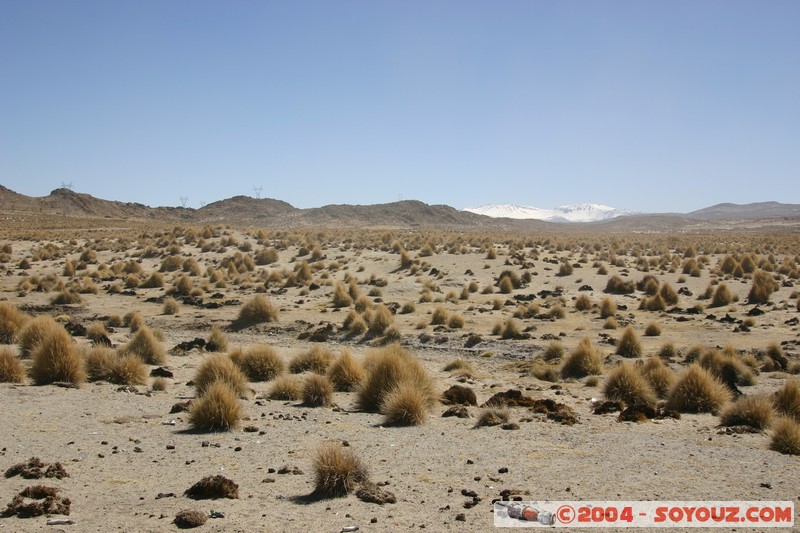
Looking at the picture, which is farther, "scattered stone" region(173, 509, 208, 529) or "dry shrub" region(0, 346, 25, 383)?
"dry shrub" region(0, 346, 25, 383)

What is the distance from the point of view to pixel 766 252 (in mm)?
48031

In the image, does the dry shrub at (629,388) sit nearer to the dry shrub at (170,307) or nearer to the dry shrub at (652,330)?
the dry shrub at (652,330)

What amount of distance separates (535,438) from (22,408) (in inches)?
319

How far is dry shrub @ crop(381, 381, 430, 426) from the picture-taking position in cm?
1073

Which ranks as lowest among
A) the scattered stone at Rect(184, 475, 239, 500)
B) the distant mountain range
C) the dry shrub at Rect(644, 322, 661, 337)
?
the dry shrub at Rect(644, 322, 661, 337)

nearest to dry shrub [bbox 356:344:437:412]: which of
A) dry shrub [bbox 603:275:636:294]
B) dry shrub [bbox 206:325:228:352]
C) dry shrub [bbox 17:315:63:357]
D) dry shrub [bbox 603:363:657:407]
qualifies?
dry shrub [bbox 603:363:657:407]

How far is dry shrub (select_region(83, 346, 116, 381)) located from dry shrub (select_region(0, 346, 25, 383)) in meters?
1.15

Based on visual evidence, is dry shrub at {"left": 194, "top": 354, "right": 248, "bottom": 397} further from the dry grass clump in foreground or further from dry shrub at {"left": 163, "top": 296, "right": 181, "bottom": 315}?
dry shrub at {"left": 163, "top": 296, "right": 181, "bottom": 315}

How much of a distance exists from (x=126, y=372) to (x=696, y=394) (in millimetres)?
10828

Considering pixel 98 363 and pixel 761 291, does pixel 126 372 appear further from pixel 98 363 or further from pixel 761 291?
pixel 761 291

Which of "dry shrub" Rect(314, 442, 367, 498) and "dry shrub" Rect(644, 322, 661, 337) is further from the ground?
"dry shrub" Rect(314, 442, 367, 498)

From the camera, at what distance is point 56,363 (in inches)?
514

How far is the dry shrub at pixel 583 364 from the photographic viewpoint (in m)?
15.5

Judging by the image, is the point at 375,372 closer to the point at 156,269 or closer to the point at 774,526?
the point at 774,526
